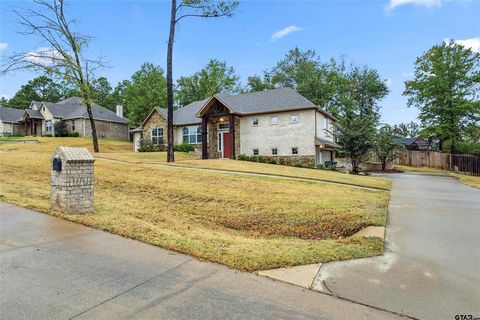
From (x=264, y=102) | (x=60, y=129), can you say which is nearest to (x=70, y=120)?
(x=60, y=129)

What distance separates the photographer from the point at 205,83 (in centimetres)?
4634

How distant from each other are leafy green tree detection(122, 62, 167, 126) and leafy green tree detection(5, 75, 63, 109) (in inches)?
1106

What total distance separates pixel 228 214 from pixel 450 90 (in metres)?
36.2

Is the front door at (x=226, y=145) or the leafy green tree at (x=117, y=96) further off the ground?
the leafy green tree at (x=117, y=96)

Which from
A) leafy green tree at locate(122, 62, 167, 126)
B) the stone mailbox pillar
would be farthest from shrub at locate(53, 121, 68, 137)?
the stone mailbox pillar

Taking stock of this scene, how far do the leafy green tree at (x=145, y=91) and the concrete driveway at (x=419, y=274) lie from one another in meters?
41.3

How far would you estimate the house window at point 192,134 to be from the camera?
28562 millimetres

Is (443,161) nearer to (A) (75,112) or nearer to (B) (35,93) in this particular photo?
(A) (75,112)

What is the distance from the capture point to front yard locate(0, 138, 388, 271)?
4734mm

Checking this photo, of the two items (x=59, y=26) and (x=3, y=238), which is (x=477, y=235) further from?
(x=59, y=26)

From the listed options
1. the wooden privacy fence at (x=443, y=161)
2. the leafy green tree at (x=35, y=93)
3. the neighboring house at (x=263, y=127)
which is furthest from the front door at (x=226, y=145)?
the leafy green tree at (x=35, y=93)

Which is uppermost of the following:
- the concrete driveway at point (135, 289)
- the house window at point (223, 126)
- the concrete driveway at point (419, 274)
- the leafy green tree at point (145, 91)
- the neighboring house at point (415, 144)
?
the leafy green tree at point (145, 91)

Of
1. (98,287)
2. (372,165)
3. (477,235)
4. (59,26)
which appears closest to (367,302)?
(98,287)

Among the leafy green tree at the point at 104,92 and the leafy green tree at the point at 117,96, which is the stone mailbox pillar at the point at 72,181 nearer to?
the leafy green tree at the point at 104,92
